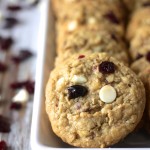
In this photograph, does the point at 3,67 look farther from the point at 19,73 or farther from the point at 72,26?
the point at 72,26

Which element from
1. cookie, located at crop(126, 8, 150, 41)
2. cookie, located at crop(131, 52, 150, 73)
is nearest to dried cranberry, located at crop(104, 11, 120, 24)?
cookie, located at crop(126, 8, 150, 41)

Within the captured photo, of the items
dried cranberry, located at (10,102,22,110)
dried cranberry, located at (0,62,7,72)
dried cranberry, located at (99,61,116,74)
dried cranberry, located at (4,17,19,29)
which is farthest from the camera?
dried cranberry, located at (4,17,19,29)

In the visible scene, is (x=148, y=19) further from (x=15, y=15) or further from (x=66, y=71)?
(x=15, y=15)

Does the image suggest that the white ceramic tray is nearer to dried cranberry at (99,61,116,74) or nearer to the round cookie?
the round cookie

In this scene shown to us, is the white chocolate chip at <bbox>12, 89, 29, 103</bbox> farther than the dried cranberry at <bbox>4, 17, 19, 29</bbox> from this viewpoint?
No

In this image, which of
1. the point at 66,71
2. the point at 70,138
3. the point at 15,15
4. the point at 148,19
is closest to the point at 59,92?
the point at 66,71
